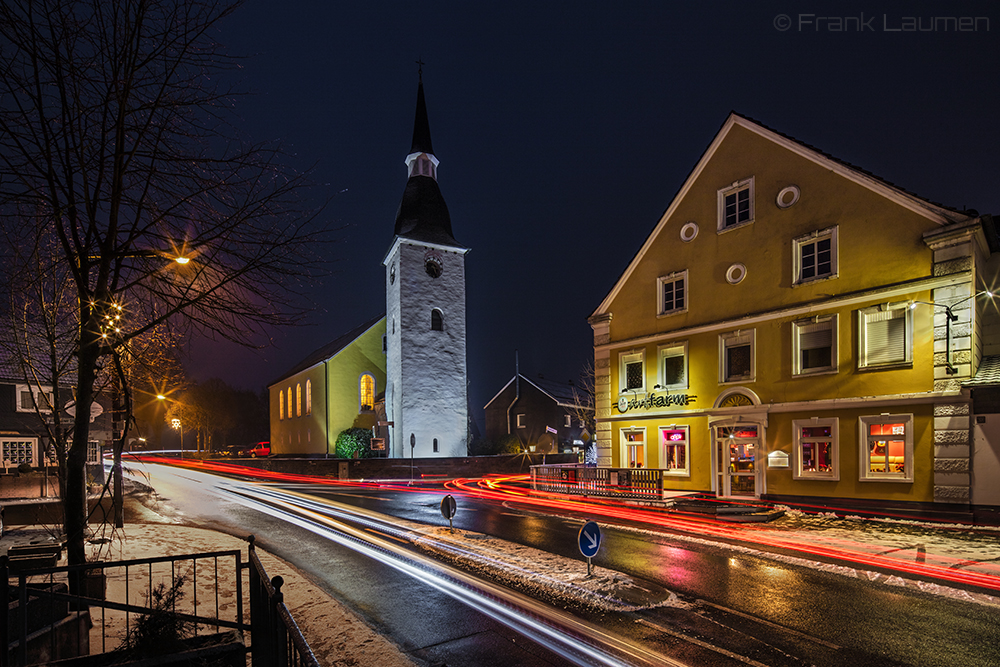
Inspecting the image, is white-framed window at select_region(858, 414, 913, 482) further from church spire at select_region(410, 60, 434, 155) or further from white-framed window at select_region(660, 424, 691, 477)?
church spire at select_region(410, 60, 434, 155)

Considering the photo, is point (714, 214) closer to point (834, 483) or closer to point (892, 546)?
point (834, 483)

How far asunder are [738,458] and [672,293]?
7.17 m

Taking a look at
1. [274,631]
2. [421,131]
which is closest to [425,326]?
[421,131]

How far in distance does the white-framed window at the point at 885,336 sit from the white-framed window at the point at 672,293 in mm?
6767

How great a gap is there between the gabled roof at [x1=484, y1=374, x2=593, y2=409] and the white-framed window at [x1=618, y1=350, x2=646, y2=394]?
23977 millimetres

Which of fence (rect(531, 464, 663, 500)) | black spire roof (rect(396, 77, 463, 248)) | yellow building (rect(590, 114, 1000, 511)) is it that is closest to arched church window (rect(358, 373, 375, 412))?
black spire roof (rect(396, 77, 463, 248))

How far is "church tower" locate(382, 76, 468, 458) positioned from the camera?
126 feet

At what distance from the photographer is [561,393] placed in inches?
2111

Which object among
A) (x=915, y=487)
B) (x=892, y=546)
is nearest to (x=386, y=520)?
(x=892, y=546)

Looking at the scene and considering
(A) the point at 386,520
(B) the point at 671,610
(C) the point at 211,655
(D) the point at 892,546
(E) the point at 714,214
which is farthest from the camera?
(E) the point at 714,214

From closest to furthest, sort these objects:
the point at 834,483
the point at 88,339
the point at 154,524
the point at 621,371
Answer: the point at 88,339, the point at 154,524, the point at 834,483, the point at 621,371

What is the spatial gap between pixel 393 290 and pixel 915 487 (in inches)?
1287

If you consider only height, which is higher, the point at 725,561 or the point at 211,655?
the point at 211,655

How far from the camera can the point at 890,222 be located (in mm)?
17547
